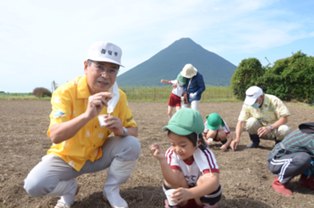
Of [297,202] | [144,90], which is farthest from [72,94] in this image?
[144,90]

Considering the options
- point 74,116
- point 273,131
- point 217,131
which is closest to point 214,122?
point 217,131

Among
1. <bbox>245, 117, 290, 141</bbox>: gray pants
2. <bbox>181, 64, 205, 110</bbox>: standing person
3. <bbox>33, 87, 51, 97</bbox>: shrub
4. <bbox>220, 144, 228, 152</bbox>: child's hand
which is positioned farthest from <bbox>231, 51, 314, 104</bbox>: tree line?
<bbox>33, 87, 51, 97</bbox>: shrub

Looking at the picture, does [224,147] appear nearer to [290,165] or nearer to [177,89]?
[290,165]

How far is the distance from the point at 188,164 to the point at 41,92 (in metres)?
28.1

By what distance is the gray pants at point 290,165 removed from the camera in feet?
9.96

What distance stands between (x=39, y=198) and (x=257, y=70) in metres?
18.1

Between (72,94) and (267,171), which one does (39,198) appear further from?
(267,171)

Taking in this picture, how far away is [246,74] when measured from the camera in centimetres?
1962

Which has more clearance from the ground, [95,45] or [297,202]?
[95,45]

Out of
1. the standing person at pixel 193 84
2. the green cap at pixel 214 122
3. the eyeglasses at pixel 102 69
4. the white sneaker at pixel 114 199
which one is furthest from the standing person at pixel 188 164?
the standing person at pixel 193 84

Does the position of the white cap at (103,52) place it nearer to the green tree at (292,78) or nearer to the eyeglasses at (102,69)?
the eyeglasses at (102,69)

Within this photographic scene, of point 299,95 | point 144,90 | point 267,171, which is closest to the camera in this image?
point 267,171

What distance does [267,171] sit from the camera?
12.5 feet

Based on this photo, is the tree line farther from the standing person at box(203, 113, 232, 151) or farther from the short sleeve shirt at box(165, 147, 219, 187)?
the short sleeve shirt at box(165, 147, 219, 187)
